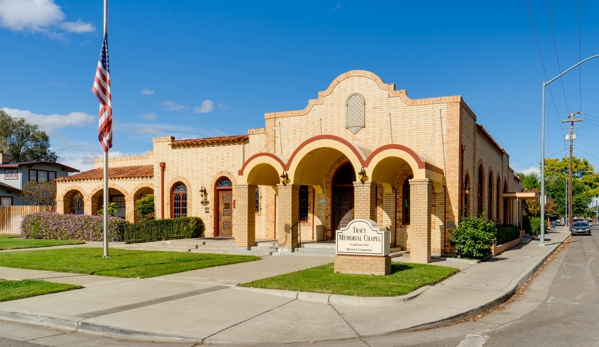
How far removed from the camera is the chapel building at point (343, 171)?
1733cm

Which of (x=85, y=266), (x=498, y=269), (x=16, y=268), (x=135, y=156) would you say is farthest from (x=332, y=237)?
(x=135, y=156)

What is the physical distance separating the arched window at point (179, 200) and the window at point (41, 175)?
22.3 meters

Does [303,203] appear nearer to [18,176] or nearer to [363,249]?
[363,249]

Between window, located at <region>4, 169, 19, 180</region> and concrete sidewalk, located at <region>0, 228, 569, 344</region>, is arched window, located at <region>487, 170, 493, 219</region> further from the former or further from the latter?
window, located at <region>4, 169, 19, 180</region>

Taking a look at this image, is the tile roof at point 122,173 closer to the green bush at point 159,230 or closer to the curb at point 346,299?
the green bush at point 159,230

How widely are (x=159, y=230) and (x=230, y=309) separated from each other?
47.7 ft

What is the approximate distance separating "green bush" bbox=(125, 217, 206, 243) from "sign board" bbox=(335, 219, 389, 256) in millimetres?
12227

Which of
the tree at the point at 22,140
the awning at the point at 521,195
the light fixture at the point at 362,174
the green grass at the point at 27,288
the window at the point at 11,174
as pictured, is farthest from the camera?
the tree at the point at 22,140

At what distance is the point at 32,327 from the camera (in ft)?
26.7

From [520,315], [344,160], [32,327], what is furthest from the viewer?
[344,160]

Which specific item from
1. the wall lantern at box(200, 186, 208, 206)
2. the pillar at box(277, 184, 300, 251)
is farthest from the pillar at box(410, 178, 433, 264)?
the wall lantern at box(200, 186, 208, 206)

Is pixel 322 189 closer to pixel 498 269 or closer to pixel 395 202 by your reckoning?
pixel 395 202

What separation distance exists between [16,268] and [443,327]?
40.0ft

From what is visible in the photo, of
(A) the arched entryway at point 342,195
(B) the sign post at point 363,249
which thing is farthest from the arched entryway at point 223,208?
(B) the sign post at point 363,249
